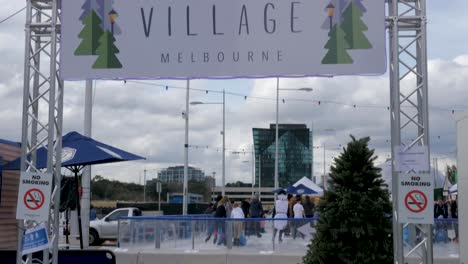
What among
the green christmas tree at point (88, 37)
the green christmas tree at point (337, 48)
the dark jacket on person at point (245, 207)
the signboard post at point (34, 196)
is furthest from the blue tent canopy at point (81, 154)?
the dark jacket on person at point (245, 207)

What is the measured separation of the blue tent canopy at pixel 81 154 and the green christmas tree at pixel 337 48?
4850mm

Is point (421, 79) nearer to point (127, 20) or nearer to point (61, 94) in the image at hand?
point (127, 20)

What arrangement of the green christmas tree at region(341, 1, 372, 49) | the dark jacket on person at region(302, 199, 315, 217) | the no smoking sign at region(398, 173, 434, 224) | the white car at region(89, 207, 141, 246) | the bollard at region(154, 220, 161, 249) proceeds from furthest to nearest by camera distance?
the white car at region(89, 207, 141, 246) → the dark jacket on person at region(302, 199, 315, 217) → the bollard at region(154, 220, 161, 249) → the green christmas tree at region(341, 1, 372, 49) → the no smoking sign at region(398, 173, 434, 224)

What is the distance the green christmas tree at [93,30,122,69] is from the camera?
32.0ft

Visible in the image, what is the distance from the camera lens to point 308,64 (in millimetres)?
9281

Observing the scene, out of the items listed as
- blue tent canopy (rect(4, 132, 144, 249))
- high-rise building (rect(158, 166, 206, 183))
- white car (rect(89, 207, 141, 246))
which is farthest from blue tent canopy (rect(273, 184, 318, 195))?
high-rise building (rect(158, 166, 206, 183))

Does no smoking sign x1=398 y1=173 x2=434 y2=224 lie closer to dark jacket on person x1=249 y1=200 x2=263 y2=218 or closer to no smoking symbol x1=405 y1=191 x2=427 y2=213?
no smoking symbol x1=405 y1=191 x2=427 y2=213

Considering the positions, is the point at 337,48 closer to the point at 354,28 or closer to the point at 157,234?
the point at 354,28

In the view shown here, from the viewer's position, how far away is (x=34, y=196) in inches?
372

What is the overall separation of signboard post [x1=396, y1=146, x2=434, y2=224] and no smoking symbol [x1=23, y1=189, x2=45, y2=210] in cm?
495

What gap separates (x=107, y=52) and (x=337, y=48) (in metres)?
3.33

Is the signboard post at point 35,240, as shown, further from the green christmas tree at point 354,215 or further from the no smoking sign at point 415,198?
the no smoking sign at point 415,198

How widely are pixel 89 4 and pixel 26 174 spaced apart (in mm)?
2644

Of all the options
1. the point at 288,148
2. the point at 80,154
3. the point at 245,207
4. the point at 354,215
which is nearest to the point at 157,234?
the point at 80,154
